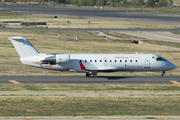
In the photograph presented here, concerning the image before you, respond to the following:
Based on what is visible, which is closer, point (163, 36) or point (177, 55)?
point (177, 55)

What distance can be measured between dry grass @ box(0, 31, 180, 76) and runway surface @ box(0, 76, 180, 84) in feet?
14.3

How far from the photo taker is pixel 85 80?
42.9 m

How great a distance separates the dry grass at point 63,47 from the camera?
5303 cm

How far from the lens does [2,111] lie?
2731cm

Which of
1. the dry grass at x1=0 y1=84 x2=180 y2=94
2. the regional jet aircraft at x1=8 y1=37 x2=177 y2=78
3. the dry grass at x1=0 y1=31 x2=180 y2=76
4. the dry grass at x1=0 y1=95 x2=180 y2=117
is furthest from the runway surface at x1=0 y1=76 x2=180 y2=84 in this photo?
the dry grass at x1=0 y1=95 x2=180 y2=117

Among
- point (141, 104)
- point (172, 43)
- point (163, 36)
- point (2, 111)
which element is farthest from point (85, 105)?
point (163, 36)

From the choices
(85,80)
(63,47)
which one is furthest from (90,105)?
(63,47)

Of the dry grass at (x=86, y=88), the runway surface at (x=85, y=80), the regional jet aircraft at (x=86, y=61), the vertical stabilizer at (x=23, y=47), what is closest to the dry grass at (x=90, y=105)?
the dry grass at (x=86, y=88)

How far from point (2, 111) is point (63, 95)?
7915 millimetres

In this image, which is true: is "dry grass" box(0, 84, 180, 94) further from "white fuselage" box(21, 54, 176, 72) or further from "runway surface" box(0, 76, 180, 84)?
"white fuselage" box(21, 54, 176, 72)

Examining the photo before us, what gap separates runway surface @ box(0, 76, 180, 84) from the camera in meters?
41.6

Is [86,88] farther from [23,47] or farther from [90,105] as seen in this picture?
[23,47]

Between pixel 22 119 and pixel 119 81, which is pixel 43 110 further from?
pixel 119 81

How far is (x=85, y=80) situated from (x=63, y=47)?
3344cm
